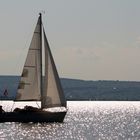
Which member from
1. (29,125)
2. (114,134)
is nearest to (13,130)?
(29,125)

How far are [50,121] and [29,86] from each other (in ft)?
22.5

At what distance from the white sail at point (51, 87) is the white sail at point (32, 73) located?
1361 mm

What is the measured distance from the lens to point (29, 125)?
4038 inches

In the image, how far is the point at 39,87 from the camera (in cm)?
9994

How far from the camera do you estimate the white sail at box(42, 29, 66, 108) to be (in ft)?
321

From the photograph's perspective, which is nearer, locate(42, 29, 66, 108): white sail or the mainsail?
locate(42, 29, 66, 108): white sail

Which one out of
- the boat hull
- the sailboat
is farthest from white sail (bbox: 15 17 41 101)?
the boat hull

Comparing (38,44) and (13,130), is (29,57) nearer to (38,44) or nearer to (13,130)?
(38,44)

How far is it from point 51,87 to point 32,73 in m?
4.23

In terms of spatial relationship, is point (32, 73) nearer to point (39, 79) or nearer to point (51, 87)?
point (39, 79)

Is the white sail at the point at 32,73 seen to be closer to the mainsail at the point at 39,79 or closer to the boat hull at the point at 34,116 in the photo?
the mainsail at the point at 39,79

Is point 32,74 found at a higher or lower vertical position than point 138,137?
higher

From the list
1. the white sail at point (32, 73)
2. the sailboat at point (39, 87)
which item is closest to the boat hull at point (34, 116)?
the sailboat at point (39, 87)

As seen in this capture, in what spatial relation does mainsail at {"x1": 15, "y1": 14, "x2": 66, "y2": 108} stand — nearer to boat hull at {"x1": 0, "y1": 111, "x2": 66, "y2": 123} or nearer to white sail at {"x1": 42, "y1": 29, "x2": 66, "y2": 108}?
white sail at {"x1": 42, "y1": 29, "x2": 66, "y2": 108}
